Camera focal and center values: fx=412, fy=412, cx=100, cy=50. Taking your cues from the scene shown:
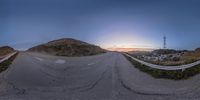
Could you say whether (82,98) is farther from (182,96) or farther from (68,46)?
(68,46)

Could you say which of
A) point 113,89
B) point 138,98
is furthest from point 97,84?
point 138,98

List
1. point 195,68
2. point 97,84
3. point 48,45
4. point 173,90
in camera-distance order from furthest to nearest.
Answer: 1. point 48,45
2. point 195,68
3. point 97,84
4. point 173,90

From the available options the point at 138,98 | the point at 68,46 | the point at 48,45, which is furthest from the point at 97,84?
the point at 48,45

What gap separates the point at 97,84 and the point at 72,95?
4.98m

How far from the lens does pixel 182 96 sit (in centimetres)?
1727

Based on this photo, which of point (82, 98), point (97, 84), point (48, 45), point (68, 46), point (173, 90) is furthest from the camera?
point (48, 45)

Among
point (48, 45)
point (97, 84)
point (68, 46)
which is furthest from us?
point (48, 45)

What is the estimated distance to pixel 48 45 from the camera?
9119cm

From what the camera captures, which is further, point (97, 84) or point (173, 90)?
point (97, 84)

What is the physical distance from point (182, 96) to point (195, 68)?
11.4m

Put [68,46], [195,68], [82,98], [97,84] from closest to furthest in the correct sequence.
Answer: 1. [82,98]
2. [97,84]
3. [195,68]
4. [68,46]

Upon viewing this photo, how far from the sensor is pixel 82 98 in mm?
17219

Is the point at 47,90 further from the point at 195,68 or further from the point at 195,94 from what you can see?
the point at 195,68

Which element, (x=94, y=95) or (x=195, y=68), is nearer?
(x=94, y=95)
